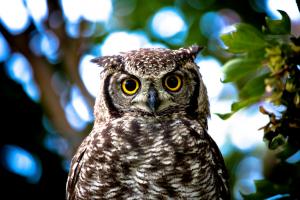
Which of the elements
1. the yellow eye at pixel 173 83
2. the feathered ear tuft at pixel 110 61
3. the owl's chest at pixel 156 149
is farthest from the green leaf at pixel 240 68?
the feathered ear tuft at pixel 110 61

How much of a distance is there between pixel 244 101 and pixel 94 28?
3943mm

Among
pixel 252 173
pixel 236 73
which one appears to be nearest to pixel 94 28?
pixel 252 173

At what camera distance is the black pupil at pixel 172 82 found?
3.69 meters

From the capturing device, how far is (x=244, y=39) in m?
2.54

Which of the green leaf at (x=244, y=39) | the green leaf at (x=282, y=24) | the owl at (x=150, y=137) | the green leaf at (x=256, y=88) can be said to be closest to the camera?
the green leaf at (x=282, y=24)

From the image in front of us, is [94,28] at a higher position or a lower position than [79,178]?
higher

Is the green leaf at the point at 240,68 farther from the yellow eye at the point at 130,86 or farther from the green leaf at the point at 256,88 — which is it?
the yellow eye at the point at 130,86

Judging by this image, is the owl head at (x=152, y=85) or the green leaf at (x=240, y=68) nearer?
the green leaf at (x=240, y=68)

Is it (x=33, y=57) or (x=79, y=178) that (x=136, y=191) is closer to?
(x=79, y=178)

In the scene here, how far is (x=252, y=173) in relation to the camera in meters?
5.88

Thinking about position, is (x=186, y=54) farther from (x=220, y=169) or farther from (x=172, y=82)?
Result: (x=220, y=169)

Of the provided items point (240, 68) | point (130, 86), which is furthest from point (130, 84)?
point (240, 68)

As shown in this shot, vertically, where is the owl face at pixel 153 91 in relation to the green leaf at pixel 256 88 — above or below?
above

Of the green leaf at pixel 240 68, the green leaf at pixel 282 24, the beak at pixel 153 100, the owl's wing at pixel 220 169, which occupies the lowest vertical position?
the owl's wing at pixel 220 169
